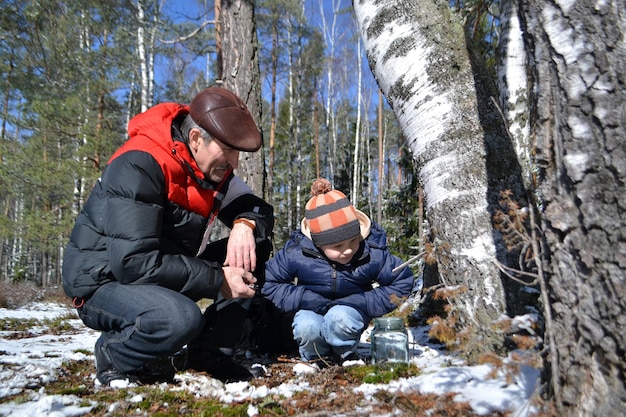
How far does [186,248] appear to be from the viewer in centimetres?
240

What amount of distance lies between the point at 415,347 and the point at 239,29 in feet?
14.5

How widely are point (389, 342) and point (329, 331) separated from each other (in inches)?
14.0

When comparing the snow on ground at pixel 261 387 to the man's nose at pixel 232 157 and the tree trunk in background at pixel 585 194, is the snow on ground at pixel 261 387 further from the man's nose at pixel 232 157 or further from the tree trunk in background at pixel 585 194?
the man's nose at pixel 232 157

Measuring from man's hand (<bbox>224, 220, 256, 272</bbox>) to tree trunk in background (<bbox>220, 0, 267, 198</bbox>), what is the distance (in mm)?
2687

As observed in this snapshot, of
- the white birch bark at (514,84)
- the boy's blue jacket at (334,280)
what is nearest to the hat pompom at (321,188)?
the boy's blue jacket at (334,280)

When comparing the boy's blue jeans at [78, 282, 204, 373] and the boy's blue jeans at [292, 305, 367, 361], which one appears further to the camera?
the boy's blue jeans at [292, 305, 367, 361]

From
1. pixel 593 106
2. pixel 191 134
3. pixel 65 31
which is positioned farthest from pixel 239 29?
pixel 65 31

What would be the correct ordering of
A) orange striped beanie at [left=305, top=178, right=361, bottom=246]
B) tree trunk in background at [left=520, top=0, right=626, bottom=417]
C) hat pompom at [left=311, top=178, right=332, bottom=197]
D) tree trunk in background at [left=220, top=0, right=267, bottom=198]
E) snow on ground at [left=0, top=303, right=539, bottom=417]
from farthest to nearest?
1. tree trunk in background at [left=220, top=0, right=267, bottom=198]
2. hat pompom at [left=311, top=178, right=332, bottom=197]
3. orange striped beanie at [left=305, top=178, right=361, bottom=246]
4. snow on ground at [left=0, top=303, right=539, bottom=417]
5. tree trunk in background at [left=520, top=0, right=626, bottom=417]

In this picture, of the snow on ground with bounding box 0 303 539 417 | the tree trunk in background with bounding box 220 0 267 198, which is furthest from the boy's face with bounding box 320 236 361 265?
the tree trunk in background with bounding box 220 0 267 198

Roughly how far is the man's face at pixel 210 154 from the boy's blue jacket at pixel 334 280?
0.74 meters

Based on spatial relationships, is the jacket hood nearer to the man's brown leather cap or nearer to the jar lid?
the man's brown leather cap

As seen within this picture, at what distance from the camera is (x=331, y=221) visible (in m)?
2.54

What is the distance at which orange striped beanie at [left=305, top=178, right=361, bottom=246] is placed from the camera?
2.53 m

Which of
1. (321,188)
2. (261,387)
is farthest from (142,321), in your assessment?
(321,188)
